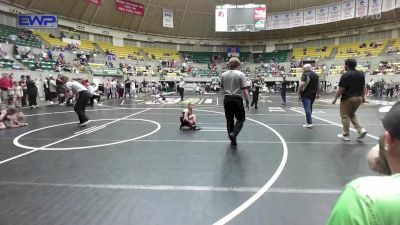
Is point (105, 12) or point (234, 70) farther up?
point (105, 12)

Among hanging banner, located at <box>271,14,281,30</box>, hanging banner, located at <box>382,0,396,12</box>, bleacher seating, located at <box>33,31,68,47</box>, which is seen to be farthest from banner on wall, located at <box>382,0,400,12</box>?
bleacher seating, located at <box>33,31,68,47</box>

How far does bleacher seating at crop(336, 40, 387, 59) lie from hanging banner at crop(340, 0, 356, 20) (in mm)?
6634

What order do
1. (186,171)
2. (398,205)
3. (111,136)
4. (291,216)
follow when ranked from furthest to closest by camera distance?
(111,136), (186,171), (291,216), (398,205)

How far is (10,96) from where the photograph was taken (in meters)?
16.4

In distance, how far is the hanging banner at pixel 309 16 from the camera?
43.7 metres

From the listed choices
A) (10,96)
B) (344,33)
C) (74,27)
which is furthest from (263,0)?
(10,96)

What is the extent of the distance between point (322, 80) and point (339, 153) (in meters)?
40.8

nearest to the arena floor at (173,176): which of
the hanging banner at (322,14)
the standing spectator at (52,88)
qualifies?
the standing spectator at (52,88)

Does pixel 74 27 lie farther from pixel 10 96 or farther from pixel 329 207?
pixel 329 207

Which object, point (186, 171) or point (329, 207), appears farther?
point (186, 171)

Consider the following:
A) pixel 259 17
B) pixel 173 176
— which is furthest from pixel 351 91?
pixel 259 17

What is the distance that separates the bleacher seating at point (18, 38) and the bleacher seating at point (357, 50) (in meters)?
37.7

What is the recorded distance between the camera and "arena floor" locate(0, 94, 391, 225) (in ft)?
11.4

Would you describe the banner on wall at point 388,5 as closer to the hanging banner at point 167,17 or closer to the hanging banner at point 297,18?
the hanging banner at point 297,18
